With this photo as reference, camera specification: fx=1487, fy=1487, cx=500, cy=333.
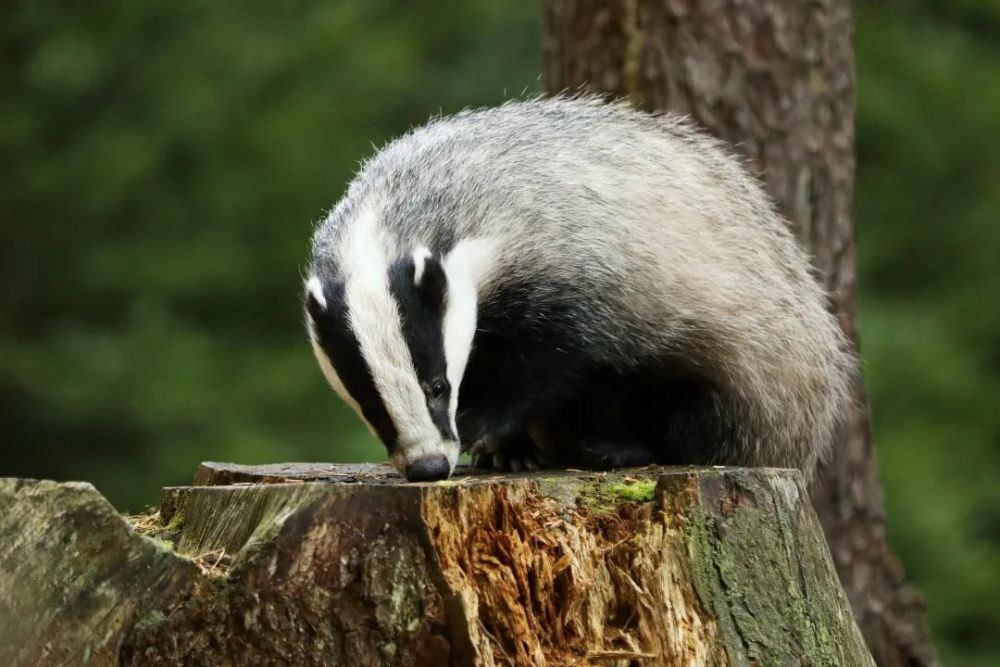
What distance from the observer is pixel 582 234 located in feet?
15.2

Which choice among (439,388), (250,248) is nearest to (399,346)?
(439,388)

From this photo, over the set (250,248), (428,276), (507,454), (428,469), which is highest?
(428,276)

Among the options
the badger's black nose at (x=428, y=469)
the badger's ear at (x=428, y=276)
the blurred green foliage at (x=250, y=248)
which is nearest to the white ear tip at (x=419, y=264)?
the badger's ear at (x=428, y=276)

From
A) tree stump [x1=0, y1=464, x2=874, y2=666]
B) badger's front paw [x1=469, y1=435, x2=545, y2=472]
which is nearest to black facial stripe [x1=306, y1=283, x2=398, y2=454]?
tree stump [x1=0, y1=464, x2=874, y2=666]

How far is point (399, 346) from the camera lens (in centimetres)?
393

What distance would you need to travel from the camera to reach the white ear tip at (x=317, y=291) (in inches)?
158

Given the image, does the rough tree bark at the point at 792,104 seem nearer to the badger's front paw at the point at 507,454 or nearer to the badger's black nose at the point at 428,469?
the badger's front paw at the point at 507,454

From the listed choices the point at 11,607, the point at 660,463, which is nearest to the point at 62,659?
the point at 11,607

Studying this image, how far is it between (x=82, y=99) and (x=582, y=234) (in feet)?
15.6

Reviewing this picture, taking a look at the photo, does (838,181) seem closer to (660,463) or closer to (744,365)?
(744,365)

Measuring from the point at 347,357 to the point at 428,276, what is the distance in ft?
1.04

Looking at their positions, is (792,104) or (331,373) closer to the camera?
(331,373)

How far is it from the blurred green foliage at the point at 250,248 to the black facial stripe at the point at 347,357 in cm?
379

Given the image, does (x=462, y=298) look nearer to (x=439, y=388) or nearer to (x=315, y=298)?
(x=439, y=388)
